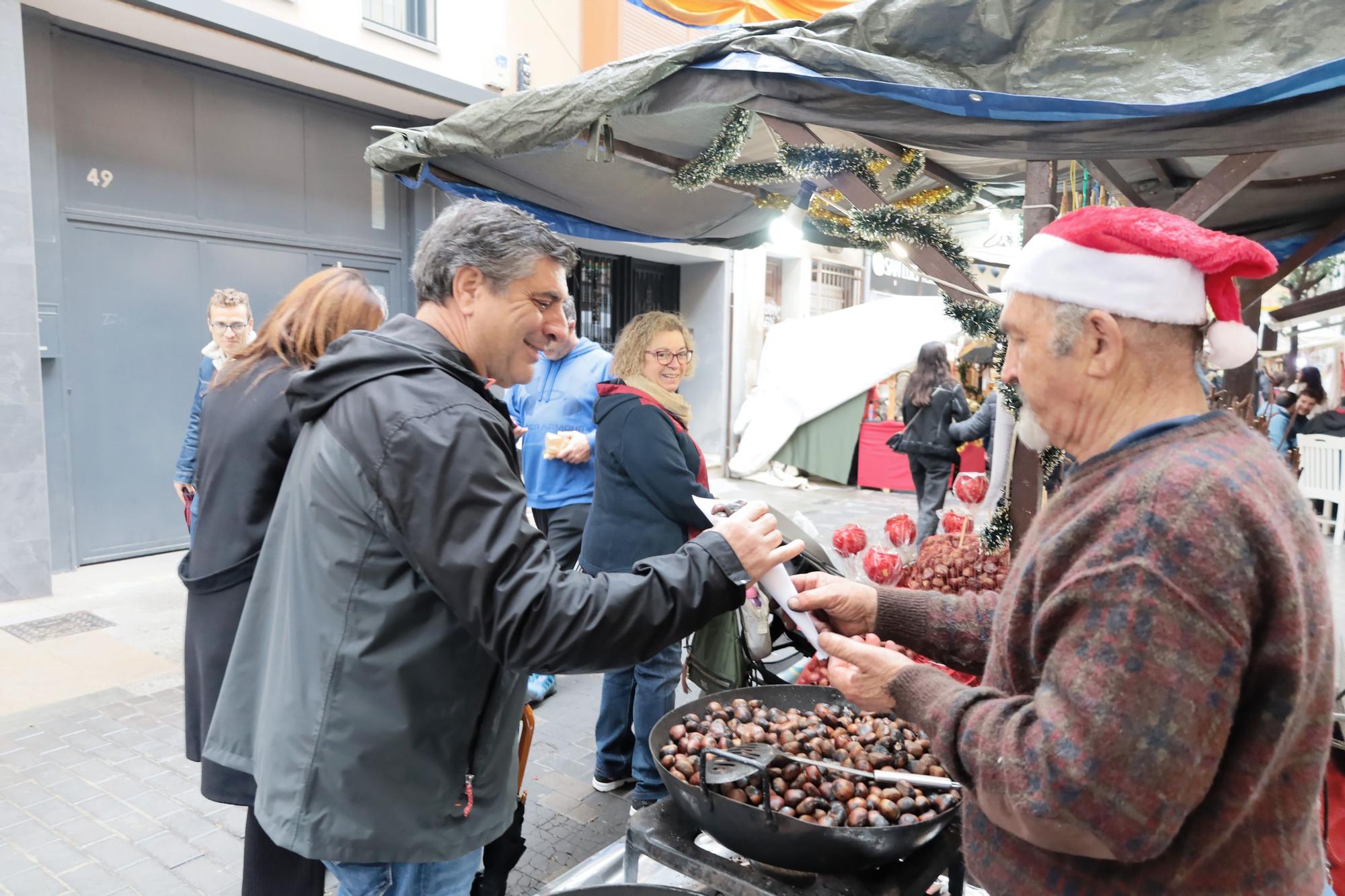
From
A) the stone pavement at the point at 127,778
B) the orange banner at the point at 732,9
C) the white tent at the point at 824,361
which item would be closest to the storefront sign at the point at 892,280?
the white tent at the point at 824,361

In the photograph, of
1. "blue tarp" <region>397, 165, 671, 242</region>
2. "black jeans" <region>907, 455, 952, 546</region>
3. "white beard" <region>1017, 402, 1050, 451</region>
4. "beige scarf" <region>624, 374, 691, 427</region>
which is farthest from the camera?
"black jeans" <region>907, 455, 952, 546</region>

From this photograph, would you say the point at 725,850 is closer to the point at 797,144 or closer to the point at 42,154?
the point at 797,144

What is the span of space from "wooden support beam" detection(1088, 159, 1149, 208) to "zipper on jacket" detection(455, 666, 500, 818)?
4.08 metres

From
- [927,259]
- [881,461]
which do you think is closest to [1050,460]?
[927,259]

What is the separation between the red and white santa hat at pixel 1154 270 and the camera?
3.95 ft

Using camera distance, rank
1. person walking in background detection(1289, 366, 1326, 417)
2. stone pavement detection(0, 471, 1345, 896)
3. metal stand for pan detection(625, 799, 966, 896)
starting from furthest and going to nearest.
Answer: person walking in background detection(1289, 366, 1326, 417) < stone pavement detection(0, 471, 1345, 896) < metal stand for pan detection(625, 799, 966, 896)

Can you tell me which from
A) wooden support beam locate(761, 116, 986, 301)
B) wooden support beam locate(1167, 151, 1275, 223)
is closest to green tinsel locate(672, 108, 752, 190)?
wooden support beam locate(761, 116, 986, 301)

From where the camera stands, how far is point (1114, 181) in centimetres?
462

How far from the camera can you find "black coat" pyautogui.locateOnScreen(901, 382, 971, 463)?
7633 millimetres

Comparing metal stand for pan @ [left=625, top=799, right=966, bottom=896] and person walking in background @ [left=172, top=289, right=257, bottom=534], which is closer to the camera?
metal stand for pan @ [left=625, top=799, right=966, bottom=896]

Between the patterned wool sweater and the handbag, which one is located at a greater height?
the patterned wool sweater

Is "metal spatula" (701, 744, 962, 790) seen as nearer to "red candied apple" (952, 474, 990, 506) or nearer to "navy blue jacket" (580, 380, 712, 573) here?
"navy blue jacket" (580, 380, 712, 573)

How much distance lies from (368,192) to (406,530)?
7.92 m

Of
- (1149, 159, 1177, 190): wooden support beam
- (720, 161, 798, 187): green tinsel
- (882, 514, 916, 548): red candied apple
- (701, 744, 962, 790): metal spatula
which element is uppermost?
(1149, 159, 1177, 190): wooden support beam
